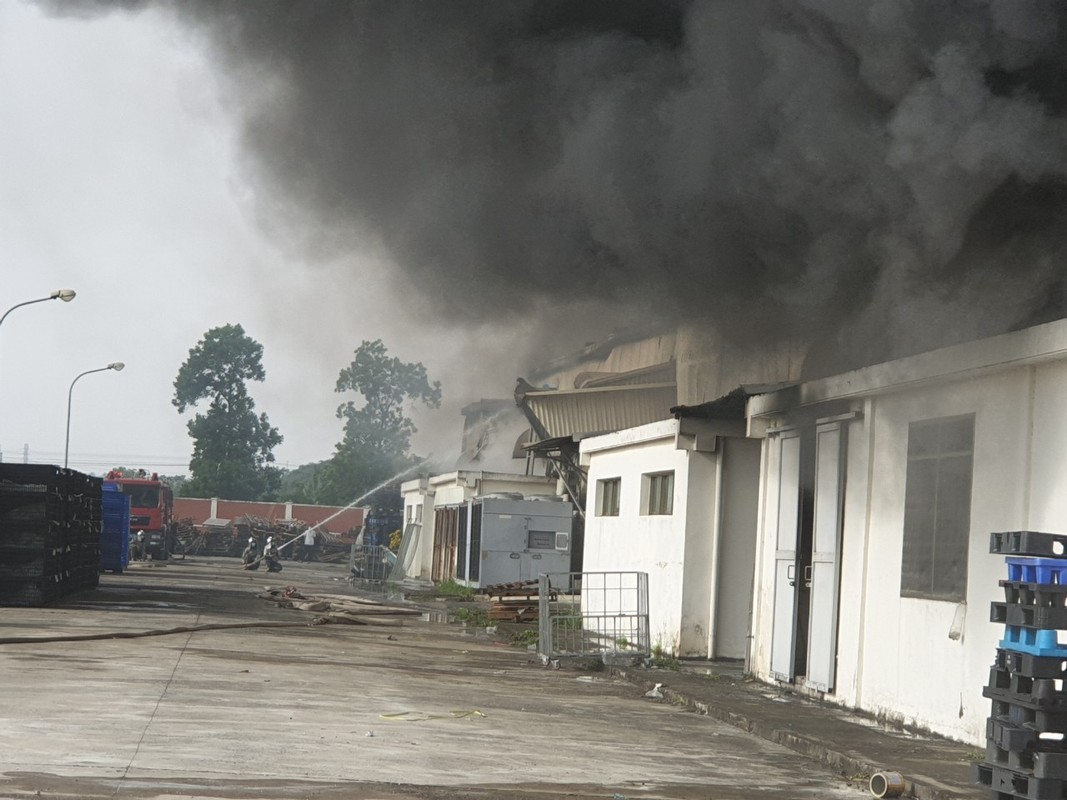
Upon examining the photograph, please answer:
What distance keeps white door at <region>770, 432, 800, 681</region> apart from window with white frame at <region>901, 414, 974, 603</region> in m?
2.73

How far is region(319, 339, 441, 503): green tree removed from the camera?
77.4 m

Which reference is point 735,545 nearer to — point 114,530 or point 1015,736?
point 1015,736

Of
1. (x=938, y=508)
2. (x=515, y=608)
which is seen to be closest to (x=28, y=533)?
(x=515, y=608)

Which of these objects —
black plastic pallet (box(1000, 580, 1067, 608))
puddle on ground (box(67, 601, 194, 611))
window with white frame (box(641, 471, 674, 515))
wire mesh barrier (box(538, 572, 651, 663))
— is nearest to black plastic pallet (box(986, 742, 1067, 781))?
black plastic pallet (box(1000, 580, 1067, 608))

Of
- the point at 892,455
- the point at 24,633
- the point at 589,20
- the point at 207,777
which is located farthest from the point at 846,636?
the point at 24,633

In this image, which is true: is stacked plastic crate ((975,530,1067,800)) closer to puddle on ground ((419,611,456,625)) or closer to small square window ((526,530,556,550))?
puddle on ground ((419,611,456,625))

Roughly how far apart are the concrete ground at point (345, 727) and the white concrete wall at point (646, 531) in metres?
2.08

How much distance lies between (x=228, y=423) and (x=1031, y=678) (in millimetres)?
94924

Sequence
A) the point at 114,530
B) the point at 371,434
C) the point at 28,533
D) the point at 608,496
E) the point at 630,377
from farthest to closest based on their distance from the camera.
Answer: the point at 371,434
the point at 114,530
the point at 630,377
the point at 28,533
the point at 608,496

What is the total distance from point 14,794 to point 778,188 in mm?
7545

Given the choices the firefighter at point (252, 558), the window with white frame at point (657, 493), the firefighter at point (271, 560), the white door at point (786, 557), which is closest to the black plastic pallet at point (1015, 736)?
the white door at point (786, 557)

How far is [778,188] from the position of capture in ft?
38.4

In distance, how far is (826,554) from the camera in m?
14.5

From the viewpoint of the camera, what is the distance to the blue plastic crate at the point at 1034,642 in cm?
784
